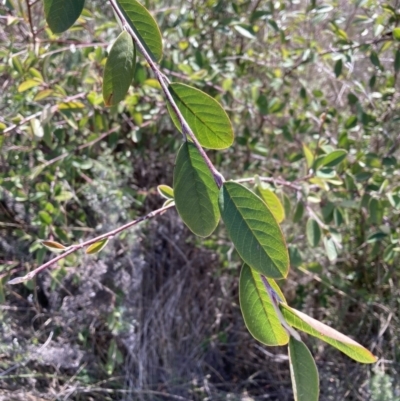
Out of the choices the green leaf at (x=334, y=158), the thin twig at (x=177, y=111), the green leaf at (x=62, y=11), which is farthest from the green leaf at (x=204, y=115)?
the green leaf at (x=334, y=158)

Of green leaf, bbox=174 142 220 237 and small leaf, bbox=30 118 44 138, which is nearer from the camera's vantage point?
green leaf, bbox=174 142 220 237

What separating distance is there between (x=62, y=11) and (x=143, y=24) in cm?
10

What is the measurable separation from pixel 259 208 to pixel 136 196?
150 cm

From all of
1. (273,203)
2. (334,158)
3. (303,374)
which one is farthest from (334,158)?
(303,374)

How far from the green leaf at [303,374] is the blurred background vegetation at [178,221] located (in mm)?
917

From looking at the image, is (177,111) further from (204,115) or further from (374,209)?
(374,209)

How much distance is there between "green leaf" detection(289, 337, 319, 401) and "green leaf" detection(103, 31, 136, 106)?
353mm

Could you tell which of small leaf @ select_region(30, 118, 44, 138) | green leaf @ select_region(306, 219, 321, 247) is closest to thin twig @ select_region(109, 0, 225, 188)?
small leaf @ select_region(30, 118, 44, 138)

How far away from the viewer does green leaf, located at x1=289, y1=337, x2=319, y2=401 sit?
1.52ft

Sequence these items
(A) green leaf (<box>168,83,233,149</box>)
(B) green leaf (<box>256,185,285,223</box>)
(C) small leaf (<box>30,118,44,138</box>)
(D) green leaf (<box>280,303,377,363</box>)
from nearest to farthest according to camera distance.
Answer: (D) green leaf (<box>280,303,377,363</box>) → (A) green leaf (<box>168,83,233,149</box>) → (B) green leaf (<box>256,185,285,223</box>) → (C) small leaf (<box>30,118,44,138</box>)

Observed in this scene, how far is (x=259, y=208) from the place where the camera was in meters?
0.47

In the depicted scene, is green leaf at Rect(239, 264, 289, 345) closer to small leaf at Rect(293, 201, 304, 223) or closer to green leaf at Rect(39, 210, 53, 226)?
small leaf at Rect(293, 201, 304, 223)

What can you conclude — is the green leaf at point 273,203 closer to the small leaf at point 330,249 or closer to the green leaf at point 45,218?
the small leaf at point 330,249

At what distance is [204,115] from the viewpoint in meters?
0.57
